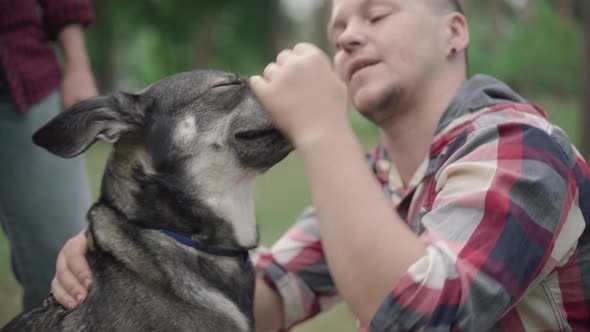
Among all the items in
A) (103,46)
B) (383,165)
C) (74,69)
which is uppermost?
(74,69)

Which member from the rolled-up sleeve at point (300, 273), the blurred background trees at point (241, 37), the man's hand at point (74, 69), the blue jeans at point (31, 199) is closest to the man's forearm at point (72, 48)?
the man's hand at point (74, 69)

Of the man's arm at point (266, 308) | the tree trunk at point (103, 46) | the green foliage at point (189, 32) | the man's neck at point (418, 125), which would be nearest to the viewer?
the man's neck at point (418, 125)

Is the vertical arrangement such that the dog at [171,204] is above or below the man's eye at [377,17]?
below

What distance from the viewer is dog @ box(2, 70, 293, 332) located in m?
1.94

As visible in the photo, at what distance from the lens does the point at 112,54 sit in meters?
23.0

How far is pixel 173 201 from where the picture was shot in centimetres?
207

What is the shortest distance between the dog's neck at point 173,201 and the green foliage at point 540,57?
15.9 meters

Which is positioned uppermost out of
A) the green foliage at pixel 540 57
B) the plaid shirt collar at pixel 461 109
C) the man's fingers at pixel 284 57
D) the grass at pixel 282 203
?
the man's fingers at pixel 284 57

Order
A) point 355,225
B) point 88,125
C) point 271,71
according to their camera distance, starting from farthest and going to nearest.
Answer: point 88,125
point 271,71
point 355,225

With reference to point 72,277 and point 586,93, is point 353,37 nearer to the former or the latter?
point 72,277

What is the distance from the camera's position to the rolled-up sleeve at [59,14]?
298 cm

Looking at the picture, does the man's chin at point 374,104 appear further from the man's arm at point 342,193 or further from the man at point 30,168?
the man at point 30,168

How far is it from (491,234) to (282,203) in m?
6.65

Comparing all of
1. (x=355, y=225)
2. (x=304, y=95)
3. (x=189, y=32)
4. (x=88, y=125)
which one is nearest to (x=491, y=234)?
(x=355, y=225)
